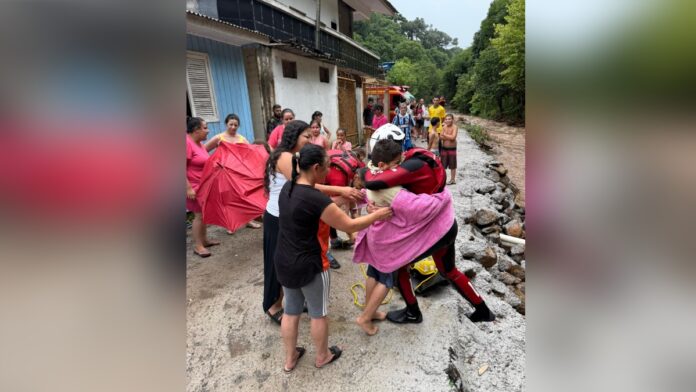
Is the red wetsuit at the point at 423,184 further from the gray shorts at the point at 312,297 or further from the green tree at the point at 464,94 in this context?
the green tree at the point at 464,94

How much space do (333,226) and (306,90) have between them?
7.91m

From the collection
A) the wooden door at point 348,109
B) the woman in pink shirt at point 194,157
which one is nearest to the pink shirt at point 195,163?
the woman in pink shirt at point 194,157

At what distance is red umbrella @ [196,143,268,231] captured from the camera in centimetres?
382

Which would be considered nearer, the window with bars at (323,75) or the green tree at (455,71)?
the window with bars at (323,75)

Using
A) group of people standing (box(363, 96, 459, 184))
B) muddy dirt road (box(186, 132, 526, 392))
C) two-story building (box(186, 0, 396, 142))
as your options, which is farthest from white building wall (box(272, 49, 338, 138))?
muddy dirt road (box(186, 132, 526, 392))

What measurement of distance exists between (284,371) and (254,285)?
134cm

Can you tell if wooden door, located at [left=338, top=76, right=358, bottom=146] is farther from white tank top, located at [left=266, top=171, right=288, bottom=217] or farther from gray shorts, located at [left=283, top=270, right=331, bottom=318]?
gray shorts, located at [left=283, top=270, right=331, bottom=318]

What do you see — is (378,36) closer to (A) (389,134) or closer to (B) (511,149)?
(B) (511,149)

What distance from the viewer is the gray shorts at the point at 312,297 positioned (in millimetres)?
2365

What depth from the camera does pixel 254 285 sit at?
3.75 meters

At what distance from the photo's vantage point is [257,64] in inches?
288
